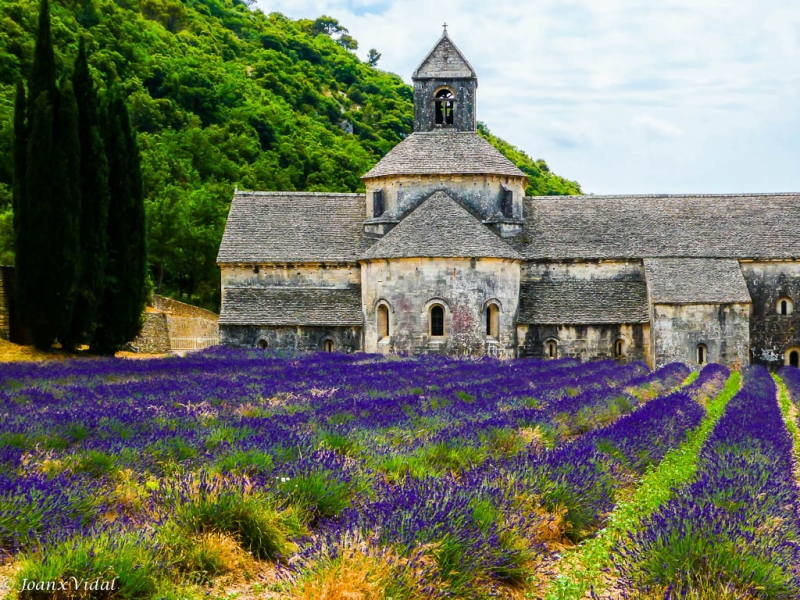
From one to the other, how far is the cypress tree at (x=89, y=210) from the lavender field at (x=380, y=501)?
11.0 m

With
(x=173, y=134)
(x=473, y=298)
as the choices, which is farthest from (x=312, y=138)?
(x=473, y=298)

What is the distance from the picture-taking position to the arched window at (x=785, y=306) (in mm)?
37969

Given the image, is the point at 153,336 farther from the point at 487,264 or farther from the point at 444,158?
the point at 444,158

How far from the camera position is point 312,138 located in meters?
82.5

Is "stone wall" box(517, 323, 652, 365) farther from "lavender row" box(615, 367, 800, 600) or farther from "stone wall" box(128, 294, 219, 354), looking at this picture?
"lavender row" box(615, 367, 800, 600)

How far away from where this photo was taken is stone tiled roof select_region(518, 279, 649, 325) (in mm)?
36188

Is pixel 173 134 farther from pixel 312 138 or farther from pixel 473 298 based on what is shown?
pixel 473 298

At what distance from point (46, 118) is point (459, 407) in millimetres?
15999

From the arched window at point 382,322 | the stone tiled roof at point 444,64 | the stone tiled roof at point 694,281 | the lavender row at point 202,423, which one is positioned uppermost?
the stone tiled roof at point 444,64

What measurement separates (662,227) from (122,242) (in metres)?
23.6

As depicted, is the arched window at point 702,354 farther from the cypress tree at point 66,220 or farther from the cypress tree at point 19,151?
the cypress tree at point 19,151

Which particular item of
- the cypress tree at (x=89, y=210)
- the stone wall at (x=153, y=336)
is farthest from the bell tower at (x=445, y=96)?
the cypress tree at (x=89, y=210)

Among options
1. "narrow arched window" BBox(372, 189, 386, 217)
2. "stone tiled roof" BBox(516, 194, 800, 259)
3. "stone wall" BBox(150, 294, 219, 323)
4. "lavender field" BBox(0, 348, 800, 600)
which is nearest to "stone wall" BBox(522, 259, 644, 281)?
"stone tiled roof" BBox(516, 194, 800, 259)

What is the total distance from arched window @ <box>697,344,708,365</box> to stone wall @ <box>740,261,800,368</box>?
3682 millimetres
